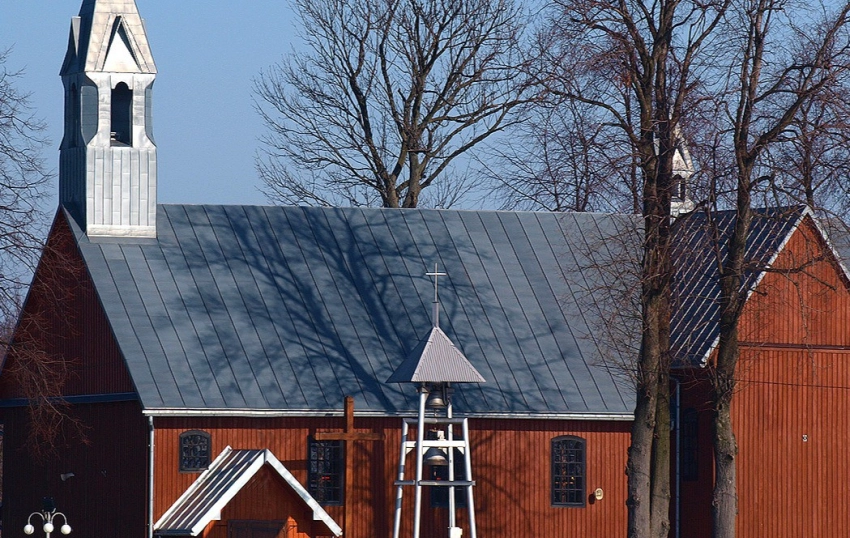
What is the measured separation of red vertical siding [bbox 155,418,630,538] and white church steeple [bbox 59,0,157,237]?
19.0ft

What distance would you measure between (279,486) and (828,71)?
12.3 m

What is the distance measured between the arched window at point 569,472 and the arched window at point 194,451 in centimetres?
737

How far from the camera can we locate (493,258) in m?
34.5

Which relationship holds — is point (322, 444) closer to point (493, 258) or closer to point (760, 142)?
point (493, 258)

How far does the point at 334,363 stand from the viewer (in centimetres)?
3091

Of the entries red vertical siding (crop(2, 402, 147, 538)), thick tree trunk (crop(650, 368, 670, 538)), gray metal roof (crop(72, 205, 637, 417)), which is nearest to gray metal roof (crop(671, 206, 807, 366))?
gray metal roof (crop(72, 205, 637, 417))

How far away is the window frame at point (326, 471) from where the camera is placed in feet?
98.9

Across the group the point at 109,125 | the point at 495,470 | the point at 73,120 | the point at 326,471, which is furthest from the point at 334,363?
the point at 73,120

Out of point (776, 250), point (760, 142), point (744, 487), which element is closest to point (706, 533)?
point (744, 487)

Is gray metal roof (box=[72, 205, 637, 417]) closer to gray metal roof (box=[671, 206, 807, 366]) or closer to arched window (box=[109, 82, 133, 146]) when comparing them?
gray metal roof (box=[671, 206, 807, 366])

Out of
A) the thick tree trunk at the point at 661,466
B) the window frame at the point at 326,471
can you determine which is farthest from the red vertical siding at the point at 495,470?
the thick tree trunk at the point at 661,466

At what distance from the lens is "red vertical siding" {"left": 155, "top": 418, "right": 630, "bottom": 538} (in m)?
29.8

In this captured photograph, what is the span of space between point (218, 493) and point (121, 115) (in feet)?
33.5

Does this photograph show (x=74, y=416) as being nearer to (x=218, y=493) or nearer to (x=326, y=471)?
(x=326, y=471)
